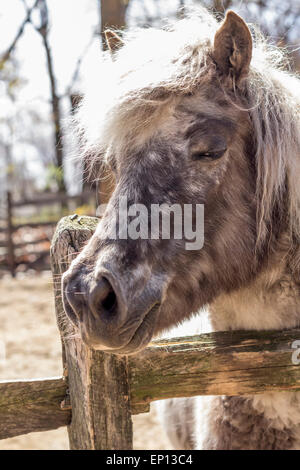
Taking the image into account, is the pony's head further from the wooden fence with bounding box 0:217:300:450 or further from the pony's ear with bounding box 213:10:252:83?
the wooden fence with bounding box 0:217:300:450

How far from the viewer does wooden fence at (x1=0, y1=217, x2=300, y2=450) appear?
69.4 inches

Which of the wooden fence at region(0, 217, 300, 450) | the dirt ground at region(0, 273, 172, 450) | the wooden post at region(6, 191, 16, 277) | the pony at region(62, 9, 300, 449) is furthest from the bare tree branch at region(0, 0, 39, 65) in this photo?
the wooden post at region(6, 191, 16, 277)

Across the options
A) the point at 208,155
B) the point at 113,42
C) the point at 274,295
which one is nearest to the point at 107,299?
the point at 208,155

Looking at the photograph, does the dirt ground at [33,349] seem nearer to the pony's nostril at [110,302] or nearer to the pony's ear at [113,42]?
the pony's nostril at [110,302]

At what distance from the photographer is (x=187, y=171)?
1.68 metres

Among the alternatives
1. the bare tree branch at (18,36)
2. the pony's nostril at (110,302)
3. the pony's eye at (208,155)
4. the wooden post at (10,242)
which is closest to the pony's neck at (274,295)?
the pony's eye at (208,155)

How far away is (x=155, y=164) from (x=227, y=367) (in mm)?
883

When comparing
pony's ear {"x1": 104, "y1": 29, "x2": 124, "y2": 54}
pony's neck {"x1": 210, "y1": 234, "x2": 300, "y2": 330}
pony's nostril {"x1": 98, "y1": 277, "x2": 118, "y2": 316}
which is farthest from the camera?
pony's ear {"x1": 104, "y1": 29, "x2": 124, "y2": 54}

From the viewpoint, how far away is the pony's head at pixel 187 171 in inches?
60.4

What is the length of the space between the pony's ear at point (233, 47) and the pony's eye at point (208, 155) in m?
0.36

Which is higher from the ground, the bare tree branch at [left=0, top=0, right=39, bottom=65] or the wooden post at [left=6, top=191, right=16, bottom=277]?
the bare tree branch at [left=0, top=0, right=39, bottom=65]

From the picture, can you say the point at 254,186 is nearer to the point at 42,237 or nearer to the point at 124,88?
the point at 124,88

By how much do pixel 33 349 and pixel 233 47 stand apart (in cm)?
537
